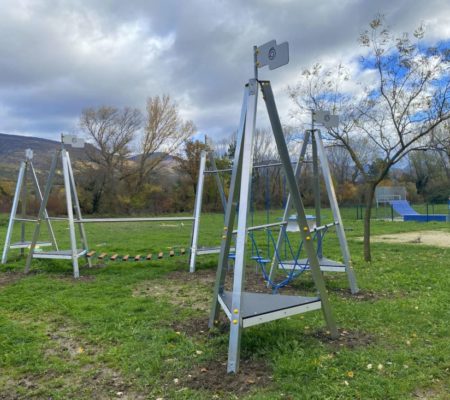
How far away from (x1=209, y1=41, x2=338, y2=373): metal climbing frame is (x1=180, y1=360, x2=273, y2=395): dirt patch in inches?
3.5

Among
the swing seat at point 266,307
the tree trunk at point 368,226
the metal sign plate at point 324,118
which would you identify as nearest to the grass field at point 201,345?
the swing seat at point 266,307

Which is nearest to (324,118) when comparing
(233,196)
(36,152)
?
(233,196)

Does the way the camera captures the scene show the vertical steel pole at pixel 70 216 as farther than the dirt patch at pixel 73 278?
Yes

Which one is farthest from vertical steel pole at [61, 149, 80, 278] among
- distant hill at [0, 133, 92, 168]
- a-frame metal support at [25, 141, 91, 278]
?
distant hill at [0, 133, 92, 168]

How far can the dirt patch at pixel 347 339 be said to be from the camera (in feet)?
12.0

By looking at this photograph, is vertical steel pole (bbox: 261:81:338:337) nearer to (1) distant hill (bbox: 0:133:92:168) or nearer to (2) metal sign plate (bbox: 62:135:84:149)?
(2) metal sign plate (bbox: 62:135:84:149)

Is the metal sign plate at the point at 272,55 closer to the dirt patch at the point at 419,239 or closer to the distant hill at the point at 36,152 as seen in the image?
the distant hill at the point at 36,152

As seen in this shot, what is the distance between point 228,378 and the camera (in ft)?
10.00

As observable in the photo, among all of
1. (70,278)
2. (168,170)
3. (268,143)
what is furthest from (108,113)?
(70,278)

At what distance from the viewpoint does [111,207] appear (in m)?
30.4

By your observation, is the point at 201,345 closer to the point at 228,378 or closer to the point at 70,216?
the point at 228,378

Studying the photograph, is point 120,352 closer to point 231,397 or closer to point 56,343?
point 56,343

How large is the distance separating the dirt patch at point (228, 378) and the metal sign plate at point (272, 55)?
242cm

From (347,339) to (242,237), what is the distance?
56.8 inches
